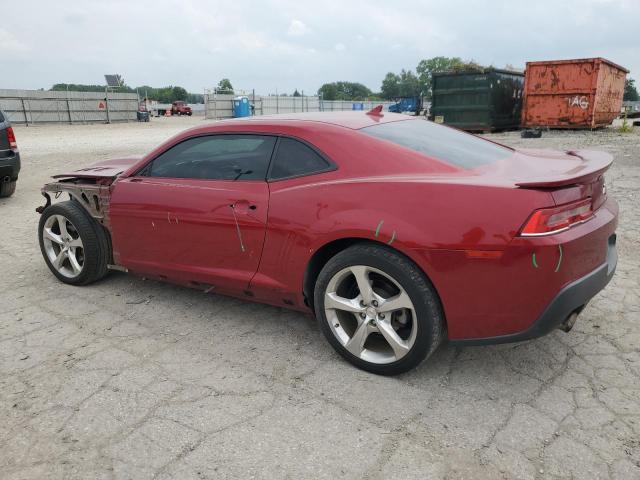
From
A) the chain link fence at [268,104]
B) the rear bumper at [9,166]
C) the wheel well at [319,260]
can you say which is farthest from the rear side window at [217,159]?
the chain link fence at [268,104]

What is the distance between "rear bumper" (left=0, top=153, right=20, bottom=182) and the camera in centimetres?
775

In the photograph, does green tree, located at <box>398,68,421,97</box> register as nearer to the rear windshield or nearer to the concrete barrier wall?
the concrete barrier wall

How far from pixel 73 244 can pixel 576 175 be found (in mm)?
3771

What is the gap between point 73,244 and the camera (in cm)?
Result: 434

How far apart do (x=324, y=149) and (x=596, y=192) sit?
4.86 ft

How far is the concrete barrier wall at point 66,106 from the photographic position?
2869cm

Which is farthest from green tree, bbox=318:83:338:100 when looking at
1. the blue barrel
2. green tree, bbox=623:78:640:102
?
the blue barrel

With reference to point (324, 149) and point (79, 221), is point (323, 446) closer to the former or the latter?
point (324, 149)

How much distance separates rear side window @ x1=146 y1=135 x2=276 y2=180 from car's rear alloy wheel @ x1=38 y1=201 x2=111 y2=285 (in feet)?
2.61

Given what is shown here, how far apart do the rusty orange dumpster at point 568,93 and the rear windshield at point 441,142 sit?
14.0 meters

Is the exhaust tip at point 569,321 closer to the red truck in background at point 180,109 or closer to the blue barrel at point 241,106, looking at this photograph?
the blue barrel at point 241,106

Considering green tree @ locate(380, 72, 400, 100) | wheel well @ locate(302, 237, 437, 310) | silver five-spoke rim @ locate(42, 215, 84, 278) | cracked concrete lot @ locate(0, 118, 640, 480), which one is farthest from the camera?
green tree @ locate(380, 72, 400, 100)

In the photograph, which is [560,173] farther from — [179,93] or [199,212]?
[179,93]

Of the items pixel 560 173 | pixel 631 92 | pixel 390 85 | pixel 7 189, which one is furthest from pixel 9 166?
pixel 390 85
